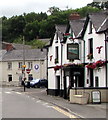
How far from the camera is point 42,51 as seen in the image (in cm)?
7881

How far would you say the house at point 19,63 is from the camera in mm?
77000

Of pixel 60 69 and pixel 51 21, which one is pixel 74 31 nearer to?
pixel 60 69

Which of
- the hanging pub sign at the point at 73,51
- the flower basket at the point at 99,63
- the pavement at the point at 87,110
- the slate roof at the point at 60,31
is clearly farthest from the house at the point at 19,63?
the pavement at the point at 87,110

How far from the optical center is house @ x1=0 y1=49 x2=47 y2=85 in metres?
77.0

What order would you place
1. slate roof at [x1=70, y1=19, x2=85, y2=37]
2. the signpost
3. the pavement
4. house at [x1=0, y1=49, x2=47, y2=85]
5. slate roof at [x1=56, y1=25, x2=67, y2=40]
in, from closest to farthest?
the pavement → the signpost → slate roof at [x1=70, y1=19, x2=85, y2=37] → slate roof at [x1=56, y1=25, x2=67, y2=40] → house at [x1=0, y1=49, x2=47, y2=85]

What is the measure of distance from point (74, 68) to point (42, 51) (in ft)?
153

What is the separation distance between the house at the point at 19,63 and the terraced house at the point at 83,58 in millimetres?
37462

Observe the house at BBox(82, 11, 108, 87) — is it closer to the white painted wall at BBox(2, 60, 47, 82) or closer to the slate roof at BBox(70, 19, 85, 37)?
the slate roof at BBox(70, 19, 85, 37)

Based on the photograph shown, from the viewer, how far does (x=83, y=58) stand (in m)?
32.9

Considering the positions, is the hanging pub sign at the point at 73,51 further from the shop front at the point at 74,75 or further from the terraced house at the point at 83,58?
the shop front at the point at 74,75

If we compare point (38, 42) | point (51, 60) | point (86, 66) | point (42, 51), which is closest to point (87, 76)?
point (86, 66)

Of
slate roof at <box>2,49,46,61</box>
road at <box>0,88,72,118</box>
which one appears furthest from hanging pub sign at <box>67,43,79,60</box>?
slate roof at <box>2,49,46,61</box>

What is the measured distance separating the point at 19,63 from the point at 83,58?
47.9m

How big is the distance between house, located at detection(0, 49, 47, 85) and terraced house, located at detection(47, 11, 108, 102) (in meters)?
37.5
